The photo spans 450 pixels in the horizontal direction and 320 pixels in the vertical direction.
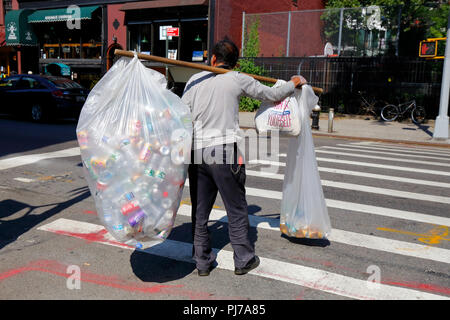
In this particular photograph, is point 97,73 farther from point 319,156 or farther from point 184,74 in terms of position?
point 184,74

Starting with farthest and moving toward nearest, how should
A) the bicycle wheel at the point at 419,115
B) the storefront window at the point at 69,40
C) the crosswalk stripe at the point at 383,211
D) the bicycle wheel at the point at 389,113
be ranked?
1. the storefront window at the point at 69,40
2. the bicycle wheel at the point at 389,113
3. the bicycle wheel at the point at 419,115
4. the crosswalk stripe at the point at 383,211

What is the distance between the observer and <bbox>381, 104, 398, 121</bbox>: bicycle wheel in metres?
19.8

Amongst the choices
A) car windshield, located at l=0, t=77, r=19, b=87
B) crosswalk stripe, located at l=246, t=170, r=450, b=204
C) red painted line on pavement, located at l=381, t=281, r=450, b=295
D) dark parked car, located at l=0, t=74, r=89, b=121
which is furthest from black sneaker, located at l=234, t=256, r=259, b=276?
car windshield, located at l=0, t=77, r=19, b=87

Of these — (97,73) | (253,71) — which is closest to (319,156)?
(253,71)

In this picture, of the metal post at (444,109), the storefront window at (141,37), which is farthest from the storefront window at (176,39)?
the metal post at (444,109)

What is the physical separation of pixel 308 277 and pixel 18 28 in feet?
93.9

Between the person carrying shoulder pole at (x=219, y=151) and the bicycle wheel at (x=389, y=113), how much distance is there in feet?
56.3

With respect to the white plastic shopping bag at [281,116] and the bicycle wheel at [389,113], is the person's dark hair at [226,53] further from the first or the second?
the bicycle wheel at [389,113]

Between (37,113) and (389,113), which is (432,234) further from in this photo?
(389,113)

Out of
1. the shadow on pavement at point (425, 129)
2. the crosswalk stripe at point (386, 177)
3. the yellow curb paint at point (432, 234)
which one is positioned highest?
the shadow on pavement at point (425, 129)

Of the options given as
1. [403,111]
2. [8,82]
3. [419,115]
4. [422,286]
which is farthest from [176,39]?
[422,286]

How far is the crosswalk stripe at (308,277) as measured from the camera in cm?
362

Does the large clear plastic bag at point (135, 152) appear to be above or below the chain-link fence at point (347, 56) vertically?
below

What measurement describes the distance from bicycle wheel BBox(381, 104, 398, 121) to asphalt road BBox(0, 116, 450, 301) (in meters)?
12.3
